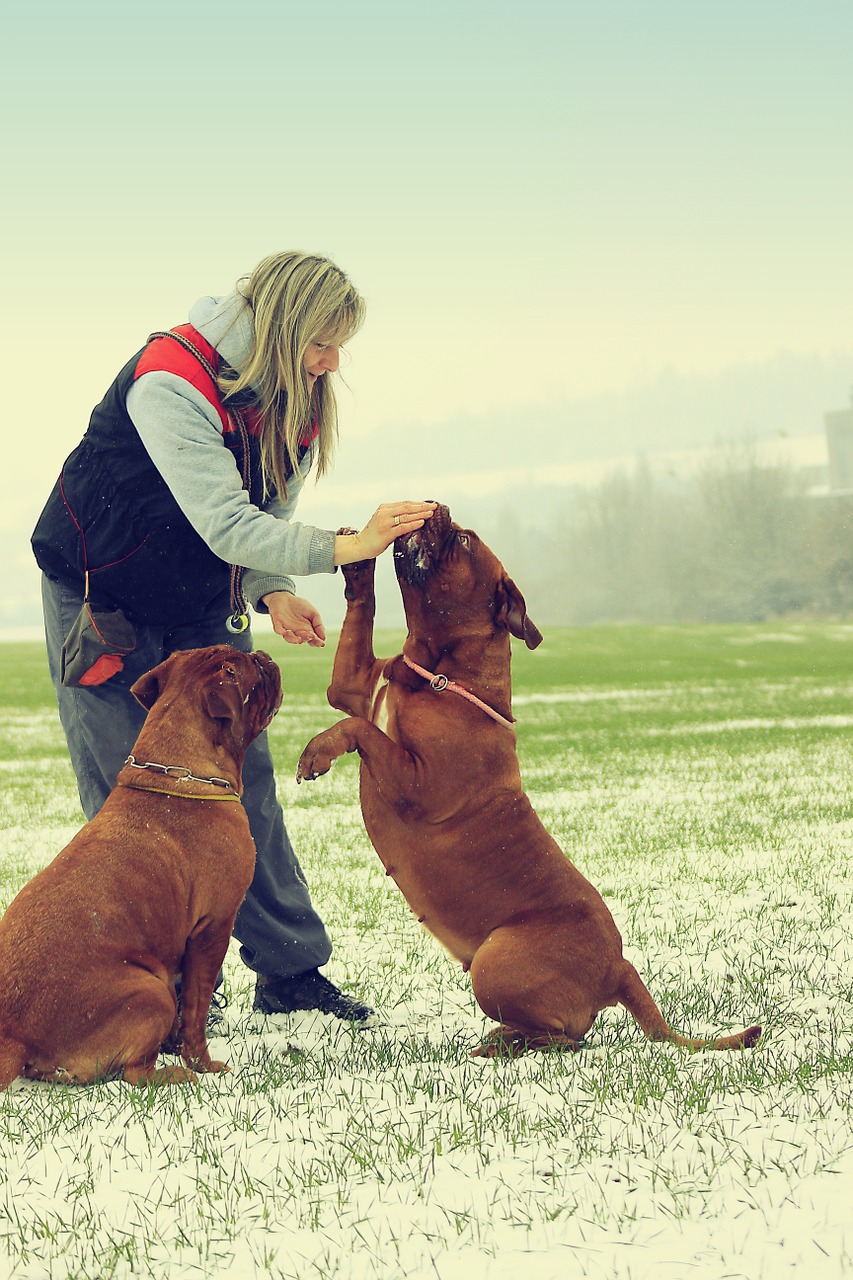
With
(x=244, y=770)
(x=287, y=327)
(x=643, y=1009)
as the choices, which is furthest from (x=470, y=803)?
(x=287, y=327)

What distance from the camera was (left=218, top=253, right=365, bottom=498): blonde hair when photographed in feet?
14.2

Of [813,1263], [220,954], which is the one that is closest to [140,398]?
[220,954]

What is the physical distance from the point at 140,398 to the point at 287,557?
79cm

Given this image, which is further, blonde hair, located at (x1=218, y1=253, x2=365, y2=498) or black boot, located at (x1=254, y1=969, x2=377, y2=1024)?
black boot, located at (x1=254, y1=969, x2=377, y2=1024)

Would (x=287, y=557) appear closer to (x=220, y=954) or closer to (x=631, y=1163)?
(x=220, y=954)

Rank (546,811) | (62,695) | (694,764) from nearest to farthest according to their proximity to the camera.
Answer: (62,695), (546,811), (694,764)

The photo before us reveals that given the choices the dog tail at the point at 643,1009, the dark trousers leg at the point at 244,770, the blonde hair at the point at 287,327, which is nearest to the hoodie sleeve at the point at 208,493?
the blonde hair at the point at 287,327

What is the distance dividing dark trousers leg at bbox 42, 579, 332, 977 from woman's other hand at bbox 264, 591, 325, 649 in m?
0.30

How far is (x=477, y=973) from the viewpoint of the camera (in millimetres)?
4199

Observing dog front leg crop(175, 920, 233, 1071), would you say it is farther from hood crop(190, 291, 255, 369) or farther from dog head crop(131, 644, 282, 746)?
hood crop(190, 291, 255, 369)

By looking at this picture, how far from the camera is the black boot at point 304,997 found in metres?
5.03

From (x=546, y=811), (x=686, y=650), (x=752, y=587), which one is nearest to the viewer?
(x=546, y=811)

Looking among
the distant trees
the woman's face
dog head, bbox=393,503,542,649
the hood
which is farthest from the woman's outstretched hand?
the distant trees

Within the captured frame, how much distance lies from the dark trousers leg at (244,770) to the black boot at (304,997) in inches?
1.9
